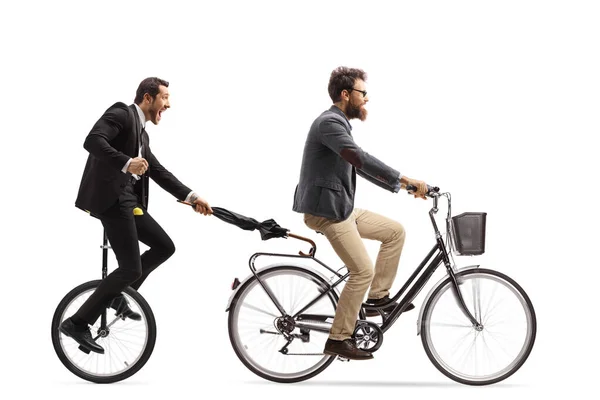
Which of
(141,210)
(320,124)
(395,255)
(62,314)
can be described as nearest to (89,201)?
(141,210)

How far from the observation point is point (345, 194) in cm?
725

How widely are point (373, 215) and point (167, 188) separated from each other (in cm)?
157

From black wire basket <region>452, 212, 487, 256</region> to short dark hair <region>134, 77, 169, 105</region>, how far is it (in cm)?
236

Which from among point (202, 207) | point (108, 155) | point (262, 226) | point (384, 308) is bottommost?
point (384, 308)

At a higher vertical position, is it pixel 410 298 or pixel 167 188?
pixel 167 188

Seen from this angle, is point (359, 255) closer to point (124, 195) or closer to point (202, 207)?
point (202, 207)

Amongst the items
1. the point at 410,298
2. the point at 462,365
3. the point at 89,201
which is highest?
the point at 89,201

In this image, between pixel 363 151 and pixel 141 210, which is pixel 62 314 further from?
pixel 363 151

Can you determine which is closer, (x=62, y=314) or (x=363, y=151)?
(x=363, y=151)

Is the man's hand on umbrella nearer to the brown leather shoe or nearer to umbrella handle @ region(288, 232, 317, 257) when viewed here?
umbrella handle @ region(288, 232, 317, 257)

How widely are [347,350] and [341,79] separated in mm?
1946

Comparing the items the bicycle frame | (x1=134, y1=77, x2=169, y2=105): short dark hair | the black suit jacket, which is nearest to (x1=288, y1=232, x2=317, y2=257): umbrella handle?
the bicycle frame

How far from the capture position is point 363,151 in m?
7.10

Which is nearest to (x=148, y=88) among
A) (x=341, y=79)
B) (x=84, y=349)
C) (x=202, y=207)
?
(x=202, y=207)
